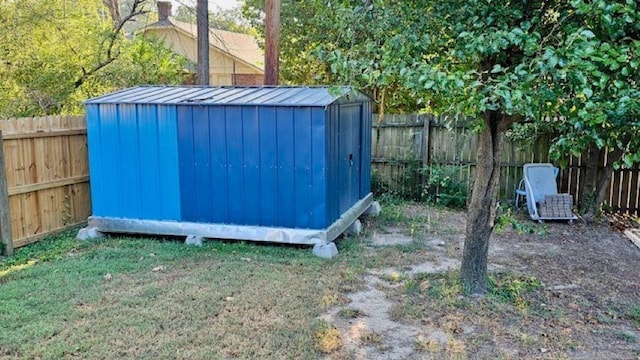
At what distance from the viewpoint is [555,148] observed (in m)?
3.40

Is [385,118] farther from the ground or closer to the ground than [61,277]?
farther from the ground

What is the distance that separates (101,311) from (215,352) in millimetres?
1212

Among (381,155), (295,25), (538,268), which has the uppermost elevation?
(295,25)

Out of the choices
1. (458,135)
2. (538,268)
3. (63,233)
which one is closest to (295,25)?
(458,135)

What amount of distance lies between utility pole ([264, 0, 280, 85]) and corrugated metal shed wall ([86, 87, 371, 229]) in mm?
1633

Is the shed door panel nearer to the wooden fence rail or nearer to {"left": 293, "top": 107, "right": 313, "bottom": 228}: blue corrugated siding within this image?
{"left": 293, "top": 107, "right": 313, "bottom": 228}: blue corrugated siding

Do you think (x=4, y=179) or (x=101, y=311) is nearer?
(x=101, y=311)

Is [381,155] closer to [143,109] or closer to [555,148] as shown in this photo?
[143,109]

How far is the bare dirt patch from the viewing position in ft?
11.6

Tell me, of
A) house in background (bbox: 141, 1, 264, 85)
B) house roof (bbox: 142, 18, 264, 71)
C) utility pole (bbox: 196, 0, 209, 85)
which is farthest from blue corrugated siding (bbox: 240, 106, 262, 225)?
house in background (bbox: 141, 1, 264, 85)

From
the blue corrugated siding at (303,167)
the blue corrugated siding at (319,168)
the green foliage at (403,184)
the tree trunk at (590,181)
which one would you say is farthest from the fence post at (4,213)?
the tree trunk at (590,181)

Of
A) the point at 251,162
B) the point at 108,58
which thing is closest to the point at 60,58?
the point at 108,58

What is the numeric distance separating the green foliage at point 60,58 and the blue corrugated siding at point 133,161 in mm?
2325

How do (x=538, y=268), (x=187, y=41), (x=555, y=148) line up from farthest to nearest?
1. (x=187, y=41)
2. (x=538, y=268)
3. (x=555, y=148)
